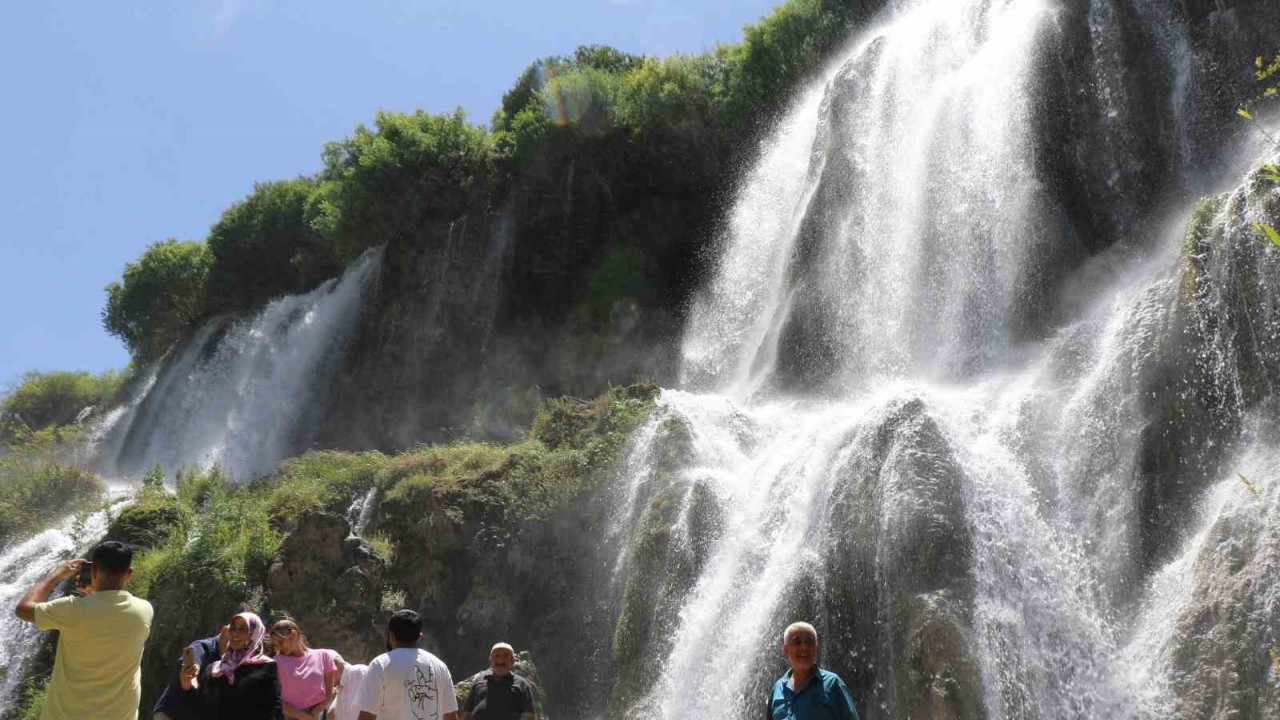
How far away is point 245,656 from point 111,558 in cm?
94

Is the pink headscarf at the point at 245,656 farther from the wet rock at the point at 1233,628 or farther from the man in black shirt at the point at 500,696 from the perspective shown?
the wet rock at the point at 1233,628

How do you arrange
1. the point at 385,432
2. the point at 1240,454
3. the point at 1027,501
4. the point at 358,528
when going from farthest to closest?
1. the point at 385,432
2. the point at 358,528
3. the point at 1027,501
4. the point at 1240,454

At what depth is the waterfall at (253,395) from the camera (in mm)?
28297

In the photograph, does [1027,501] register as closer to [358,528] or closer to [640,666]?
[640,666]

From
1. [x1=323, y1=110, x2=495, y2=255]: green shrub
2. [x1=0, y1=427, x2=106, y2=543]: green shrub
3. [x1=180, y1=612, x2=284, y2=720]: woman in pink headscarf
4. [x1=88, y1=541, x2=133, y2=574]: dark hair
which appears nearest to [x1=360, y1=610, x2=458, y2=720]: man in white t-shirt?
[x1=180, y1=612, x2=284, y2=720]: woman in pink headscarf

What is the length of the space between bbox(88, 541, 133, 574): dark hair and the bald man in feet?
11.0

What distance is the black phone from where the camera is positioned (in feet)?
19.3

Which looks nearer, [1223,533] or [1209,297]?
[1223,533]

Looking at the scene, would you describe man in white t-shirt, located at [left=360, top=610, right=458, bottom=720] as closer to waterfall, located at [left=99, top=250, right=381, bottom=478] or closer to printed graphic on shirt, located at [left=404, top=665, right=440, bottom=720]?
printed graphic on shirt, located at [left=404, top=665, right=440, bottom=720]

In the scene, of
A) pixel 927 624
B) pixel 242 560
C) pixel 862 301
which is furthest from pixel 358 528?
pixel 927 624

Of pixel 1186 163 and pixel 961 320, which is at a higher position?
pixel 1186 163

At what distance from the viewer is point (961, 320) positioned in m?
16.1

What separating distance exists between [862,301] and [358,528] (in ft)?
29.2

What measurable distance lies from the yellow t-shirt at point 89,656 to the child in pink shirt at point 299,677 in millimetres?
1338
